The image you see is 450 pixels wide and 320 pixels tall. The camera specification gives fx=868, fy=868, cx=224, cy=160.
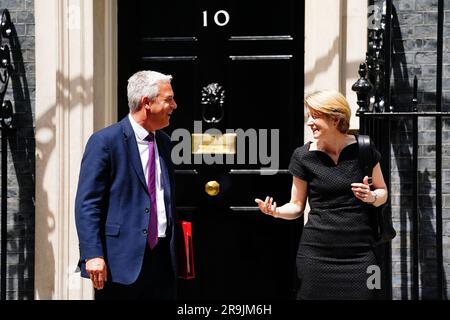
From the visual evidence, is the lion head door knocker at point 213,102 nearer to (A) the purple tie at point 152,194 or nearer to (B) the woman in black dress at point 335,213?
(A) the purple tie at point 152,194

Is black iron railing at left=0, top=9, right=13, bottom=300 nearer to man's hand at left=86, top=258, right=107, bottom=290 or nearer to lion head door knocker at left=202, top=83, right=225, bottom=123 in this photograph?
lion head door knocker at left=202, top=83, right=225, bottom=123

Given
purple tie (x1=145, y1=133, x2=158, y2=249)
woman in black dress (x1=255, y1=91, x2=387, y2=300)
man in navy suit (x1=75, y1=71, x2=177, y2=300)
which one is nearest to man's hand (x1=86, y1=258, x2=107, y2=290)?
man in navy suit (x1=75, y1=71, x2=177, y2=300)

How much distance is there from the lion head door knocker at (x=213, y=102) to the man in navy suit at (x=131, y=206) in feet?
4.59

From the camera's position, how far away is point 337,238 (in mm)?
4312

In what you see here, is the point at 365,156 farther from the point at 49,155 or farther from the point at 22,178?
the point at 22,178

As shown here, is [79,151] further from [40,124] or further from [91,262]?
[91,262]

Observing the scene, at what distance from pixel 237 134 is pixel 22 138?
1.43 m

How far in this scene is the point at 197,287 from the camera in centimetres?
585

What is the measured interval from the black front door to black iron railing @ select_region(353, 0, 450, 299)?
25.1 inches

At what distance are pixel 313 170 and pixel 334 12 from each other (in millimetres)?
1446

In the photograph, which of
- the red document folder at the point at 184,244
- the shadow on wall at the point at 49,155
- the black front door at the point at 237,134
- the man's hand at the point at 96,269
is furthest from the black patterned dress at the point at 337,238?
the shadow on wall at the point at 49,155

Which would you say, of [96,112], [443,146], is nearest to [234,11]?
[96,112]

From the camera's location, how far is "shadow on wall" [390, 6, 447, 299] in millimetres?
5484

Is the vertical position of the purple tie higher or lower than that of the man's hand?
higher
